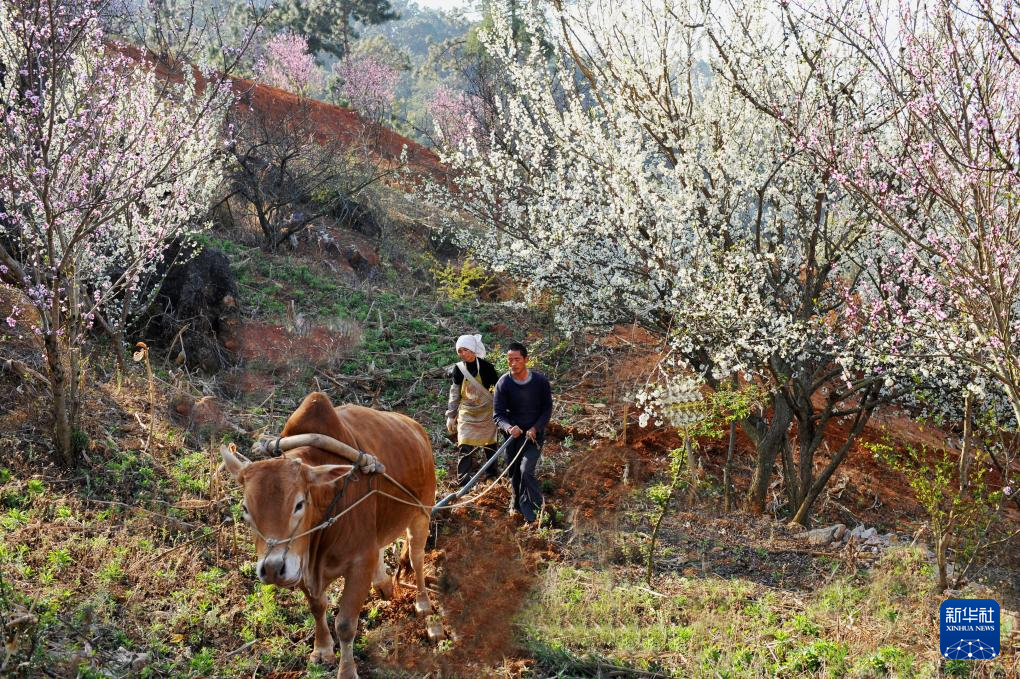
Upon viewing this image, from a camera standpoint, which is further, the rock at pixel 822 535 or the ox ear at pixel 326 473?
the rock at pixel 822 535

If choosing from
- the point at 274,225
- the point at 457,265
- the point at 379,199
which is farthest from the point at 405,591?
the point at 379,199

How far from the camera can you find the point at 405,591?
6559 mm

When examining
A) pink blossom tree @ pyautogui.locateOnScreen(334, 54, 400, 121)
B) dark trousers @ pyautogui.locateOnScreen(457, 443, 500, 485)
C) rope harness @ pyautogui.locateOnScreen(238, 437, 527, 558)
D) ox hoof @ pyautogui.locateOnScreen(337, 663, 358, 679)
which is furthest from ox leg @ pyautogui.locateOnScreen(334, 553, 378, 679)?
pink blossom tree @ pyautogui.locateOnScreen(334, 54, 400, 121)

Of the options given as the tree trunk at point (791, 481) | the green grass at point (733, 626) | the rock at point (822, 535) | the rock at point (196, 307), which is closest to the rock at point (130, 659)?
the green grass at point (733, 626)

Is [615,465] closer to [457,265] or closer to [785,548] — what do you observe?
[785,548]

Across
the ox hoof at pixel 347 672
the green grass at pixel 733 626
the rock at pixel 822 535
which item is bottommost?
the rock at pixel 822 535

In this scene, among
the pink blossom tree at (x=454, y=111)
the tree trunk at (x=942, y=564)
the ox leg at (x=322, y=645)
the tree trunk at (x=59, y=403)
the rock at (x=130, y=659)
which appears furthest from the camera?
the pink blossom tree at (x=454, y=111)

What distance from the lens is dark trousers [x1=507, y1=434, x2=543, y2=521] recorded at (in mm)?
7785

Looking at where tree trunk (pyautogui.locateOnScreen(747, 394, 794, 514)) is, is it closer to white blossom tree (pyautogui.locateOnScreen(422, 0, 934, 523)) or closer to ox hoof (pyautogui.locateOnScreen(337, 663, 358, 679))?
white blossom tree (pyautogui.locateOnScreen(422, 0, 934, 523))

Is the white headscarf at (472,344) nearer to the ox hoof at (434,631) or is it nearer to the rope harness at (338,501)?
the rope harness at (338,501)

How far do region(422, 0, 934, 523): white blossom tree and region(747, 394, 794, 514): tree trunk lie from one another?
0.02 metres

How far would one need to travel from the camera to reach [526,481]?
310 inches

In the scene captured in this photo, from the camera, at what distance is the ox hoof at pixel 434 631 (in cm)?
575

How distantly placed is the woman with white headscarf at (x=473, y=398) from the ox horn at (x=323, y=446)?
9.91 ft
